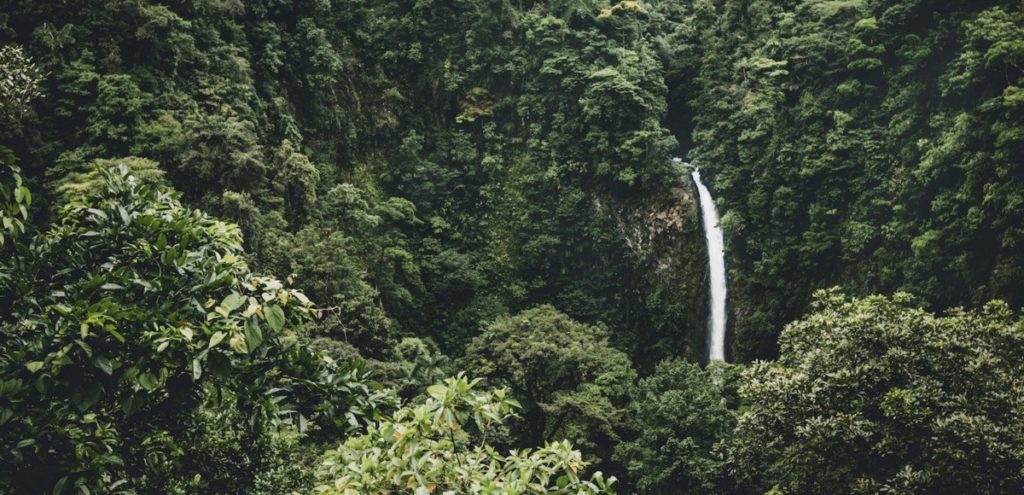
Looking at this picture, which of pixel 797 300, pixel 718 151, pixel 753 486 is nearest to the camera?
pixel 753 486

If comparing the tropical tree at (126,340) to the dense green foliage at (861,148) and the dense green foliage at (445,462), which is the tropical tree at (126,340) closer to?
the dense green foliage at (445,462)

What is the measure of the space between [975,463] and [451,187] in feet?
59.7

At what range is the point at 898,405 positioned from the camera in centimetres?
1041

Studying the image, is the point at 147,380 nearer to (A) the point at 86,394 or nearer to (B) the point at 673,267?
(A) the point at 86,394

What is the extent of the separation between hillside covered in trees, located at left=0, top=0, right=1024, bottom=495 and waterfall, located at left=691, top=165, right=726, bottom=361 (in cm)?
36

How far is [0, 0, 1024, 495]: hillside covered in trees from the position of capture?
3.65 metres

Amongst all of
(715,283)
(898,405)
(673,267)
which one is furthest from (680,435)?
(673,267)

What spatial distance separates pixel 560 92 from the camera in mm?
24750

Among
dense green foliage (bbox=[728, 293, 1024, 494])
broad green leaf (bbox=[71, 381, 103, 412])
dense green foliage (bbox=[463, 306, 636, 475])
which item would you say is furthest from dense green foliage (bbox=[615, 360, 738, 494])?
broad green leaf (bbox=[71, 381, 103, 412])

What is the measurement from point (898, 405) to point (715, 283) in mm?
12099

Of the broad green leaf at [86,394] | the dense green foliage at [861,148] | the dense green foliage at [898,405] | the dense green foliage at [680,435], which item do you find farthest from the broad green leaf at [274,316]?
the dense green foliage at [861,148]

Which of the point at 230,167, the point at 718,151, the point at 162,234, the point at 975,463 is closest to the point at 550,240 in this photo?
the point at 718,151

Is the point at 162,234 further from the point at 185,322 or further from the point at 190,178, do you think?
the point at 190,178

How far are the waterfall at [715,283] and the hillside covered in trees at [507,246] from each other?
1.18ft
